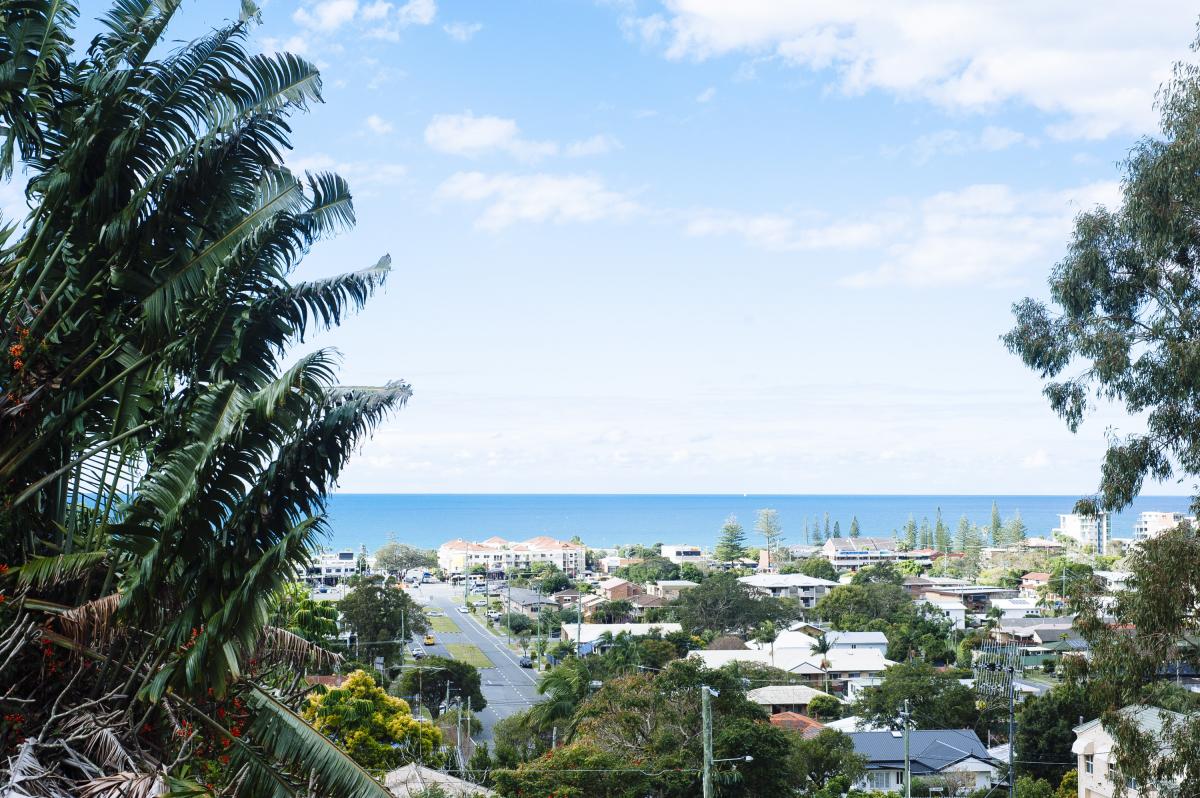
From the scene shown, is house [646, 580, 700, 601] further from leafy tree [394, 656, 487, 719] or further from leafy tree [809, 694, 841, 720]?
leafy tree [394, 656, 487, 719]

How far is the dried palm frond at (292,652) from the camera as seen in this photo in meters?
5.96

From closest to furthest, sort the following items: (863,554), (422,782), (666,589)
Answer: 1. (422,782)
2. (666,589)
3. (863,554)

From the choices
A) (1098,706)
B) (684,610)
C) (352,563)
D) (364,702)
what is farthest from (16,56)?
(352,563)

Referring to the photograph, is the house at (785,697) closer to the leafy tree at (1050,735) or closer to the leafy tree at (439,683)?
→ the leafy tree at (1050,735)

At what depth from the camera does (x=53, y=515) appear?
5.98 m

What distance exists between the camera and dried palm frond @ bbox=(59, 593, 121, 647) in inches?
191

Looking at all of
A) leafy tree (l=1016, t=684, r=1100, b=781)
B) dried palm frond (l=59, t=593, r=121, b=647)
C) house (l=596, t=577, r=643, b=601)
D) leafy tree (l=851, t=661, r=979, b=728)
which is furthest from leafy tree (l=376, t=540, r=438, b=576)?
dried palm frond (l=59, t=593, r=121, b=647)

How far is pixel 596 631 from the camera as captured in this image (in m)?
54.0

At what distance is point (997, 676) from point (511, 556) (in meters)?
87.8

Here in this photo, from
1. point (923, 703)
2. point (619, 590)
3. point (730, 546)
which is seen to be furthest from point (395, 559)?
point (923, 703)

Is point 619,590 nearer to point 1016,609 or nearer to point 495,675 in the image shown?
point 495,675

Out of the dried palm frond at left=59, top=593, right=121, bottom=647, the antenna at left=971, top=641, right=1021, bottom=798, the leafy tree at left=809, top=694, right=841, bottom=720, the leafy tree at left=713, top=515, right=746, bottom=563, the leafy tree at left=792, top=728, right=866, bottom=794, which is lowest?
the leafy tree at left=809, top=694, right=841, bottom=720

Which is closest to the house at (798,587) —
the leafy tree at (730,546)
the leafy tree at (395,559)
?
the leafy tree at (730,546)

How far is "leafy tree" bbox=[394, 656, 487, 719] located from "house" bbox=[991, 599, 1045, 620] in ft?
133
